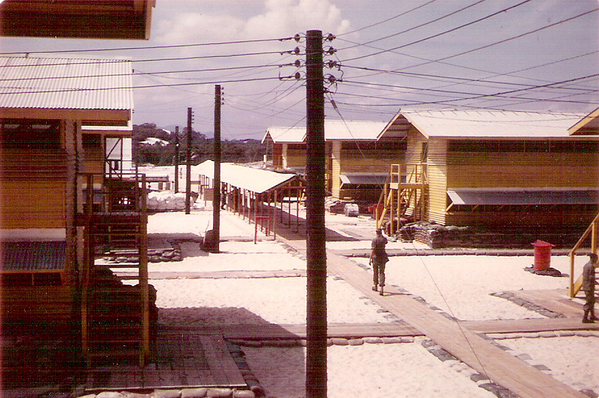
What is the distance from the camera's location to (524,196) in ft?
87.8

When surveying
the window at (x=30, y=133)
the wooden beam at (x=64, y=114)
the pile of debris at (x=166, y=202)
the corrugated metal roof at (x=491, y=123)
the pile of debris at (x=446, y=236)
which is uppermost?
the corrugated metal roof at (x=491, y=123)

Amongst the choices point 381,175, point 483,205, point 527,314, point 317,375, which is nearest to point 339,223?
point 381,175

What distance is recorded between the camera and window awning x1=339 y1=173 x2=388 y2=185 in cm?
4181

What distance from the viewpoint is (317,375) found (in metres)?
7.77

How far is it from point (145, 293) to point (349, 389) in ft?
13.3

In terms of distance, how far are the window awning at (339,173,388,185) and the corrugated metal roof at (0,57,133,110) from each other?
28828 millimetres

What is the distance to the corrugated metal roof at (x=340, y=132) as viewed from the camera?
4184cm

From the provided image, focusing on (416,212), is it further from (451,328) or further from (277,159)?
(277,159)

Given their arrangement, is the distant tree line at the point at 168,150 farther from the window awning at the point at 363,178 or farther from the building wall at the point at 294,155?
the window awning at the point at 363,178

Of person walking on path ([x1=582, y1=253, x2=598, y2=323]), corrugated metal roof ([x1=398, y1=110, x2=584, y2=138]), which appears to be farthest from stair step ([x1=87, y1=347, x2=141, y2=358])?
corrugated metal roof ([x1=398, y1=110, x2=584, y2=138])

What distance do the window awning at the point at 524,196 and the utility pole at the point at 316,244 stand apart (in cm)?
1895

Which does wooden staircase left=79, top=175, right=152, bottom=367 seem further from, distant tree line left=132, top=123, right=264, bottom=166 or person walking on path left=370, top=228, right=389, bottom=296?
distant tree line left=132, top=123, right=264, bottom=166

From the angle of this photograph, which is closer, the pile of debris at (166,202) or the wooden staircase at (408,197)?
the wooden staircase at (408,197)

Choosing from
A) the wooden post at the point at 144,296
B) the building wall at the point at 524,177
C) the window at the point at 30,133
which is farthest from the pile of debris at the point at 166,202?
the wooden post at the point at 144,296
